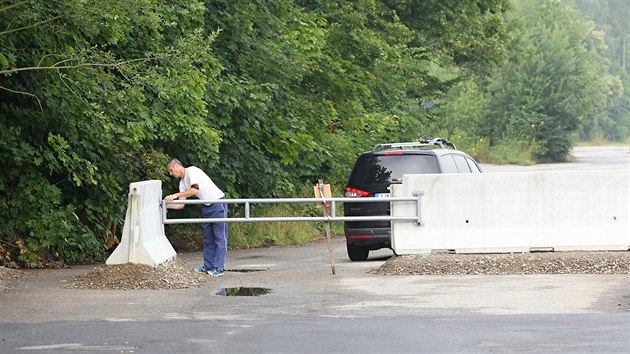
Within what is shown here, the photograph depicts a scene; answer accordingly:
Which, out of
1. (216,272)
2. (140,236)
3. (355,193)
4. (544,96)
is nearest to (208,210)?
(216,272)

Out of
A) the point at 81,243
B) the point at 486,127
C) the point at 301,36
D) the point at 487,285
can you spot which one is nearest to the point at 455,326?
the point at 487,285

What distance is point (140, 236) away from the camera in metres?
16.5

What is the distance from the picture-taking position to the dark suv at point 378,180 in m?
20.0

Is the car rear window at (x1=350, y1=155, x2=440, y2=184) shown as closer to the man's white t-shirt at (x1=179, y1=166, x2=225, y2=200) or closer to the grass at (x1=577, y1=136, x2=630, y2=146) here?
the man's white t-shirt at (x1=179, y1=166, x2=225, y2=200)

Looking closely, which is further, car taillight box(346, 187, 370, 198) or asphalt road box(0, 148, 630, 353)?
car taillight box(346, 187, 370, 198)

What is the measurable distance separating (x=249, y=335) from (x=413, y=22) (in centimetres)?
3295

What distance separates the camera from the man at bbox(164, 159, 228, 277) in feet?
58.9

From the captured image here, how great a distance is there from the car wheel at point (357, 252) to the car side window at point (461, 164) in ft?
6.66

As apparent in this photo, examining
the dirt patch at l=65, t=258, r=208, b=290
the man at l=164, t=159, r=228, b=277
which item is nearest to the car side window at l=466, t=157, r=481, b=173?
the man at l=164, t=159, r=228, b=277

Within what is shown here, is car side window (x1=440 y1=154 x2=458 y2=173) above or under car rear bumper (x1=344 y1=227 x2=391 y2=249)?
above

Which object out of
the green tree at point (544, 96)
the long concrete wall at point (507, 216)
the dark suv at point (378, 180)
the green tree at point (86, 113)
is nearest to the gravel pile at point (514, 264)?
the long concrete wall at point (507, 216)

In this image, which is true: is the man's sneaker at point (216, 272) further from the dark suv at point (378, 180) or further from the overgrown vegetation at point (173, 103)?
the dark suv at point (378, 180)

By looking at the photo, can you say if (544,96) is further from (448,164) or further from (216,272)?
(216,272)

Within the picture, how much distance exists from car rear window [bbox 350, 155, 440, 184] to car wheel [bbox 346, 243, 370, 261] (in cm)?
107
